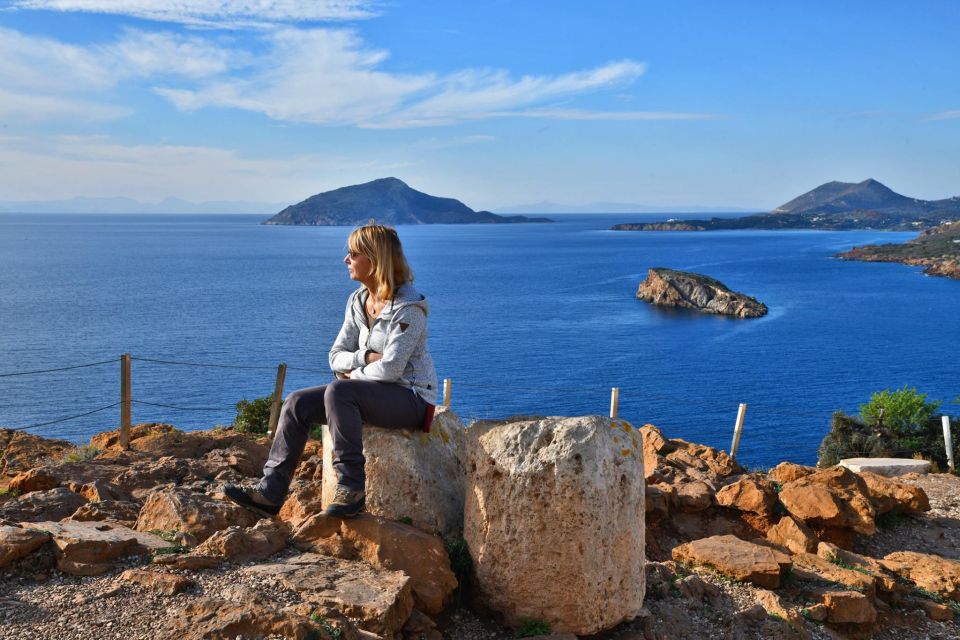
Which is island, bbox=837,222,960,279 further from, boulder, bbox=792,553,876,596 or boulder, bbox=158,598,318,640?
boulder, bbox=158,598,318,640

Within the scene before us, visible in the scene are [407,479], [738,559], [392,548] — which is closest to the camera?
[392,548]

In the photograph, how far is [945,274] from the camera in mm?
130875

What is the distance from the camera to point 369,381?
654 centimetres


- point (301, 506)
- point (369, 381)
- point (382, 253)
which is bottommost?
point (301, 506)

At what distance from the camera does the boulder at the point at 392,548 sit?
633 centimetres

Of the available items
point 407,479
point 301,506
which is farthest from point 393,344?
point 301,506

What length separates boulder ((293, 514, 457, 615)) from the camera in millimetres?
6332

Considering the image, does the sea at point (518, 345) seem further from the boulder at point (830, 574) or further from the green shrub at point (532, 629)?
the boulder at point (830, 574)

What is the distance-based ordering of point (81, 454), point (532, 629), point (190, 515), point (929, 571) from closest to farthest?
point (532, 629) < point (190, 515) < point (929, 571) < point (81, 454)

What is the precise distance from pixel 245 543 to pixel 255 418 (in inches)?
471

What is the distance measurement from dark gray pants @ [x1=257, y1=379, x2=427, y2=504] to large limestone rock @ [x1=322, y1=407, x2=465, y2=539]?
0.20 metres

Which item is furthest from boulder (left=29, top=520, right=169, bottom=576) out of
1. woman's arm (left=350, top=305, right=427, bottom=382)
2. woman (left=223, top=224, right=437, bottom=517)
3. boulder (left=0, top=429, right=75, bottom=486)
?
boulder (left=0, top=429, right=75, bottom=486)

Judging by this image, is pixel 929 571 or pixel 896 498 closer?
pixel 929 571

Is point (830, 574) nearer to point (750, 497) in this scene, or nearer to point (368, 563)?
point (750, 497)
